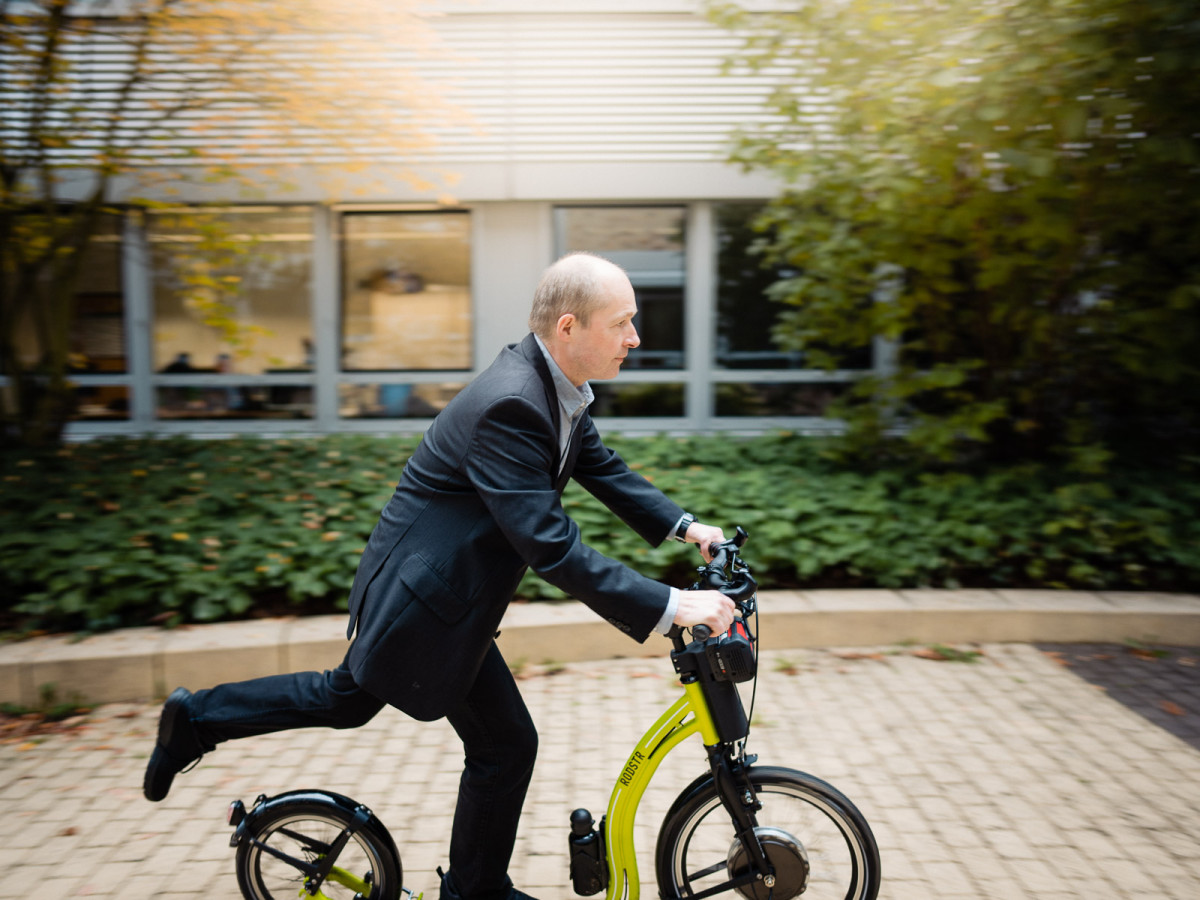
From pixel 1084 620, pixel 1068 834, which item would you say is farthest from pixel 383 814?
pixel 1084 620

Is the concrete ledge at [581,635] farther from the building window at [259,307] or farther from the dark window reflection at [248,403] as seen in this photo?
the building window at [259,307]

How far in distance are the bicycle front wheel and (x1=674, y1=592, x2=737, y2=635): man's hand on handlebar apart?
540 mm

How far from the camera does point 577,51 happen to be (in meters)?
9.07

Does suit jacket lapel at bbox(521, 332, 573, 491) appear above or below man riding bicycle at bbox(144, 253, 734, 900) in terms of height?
above

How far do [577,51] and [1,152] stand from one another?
516 centimetres

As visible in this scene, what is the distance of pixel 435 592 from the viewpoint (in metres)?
2.29

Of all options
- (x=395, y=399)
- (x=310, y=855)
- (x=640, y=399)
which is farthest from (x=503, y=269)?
(x=310, y=855)

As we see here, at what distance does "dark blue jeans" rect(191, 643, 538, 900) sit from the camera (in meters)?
2.50

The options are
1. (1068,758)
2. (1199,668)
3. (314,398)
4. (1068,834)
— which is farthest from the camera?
(314,398)

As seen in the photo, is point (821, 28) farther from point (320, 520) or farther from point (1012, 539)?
point (320, 520)

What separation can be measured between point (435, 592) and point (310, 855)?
3.33 ft

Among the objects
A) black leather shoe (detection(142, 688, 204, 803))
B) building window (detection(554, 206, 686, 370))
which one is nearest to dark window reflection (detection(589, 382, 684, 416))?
building window (detection(554, 206, 686, 370))

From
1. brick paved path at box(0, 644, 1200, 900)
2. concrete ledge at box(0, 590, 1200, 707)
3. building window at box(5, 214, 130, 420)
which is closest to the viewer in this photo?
brick paved path at box(0, 644, 1200, 900)

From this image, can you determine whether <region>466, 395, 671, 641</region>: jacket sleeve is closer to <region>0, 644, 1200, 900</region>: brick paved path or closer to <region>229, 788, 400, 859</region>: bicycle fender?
<region>229, 788, 400, 859</region>: bicycle fender
